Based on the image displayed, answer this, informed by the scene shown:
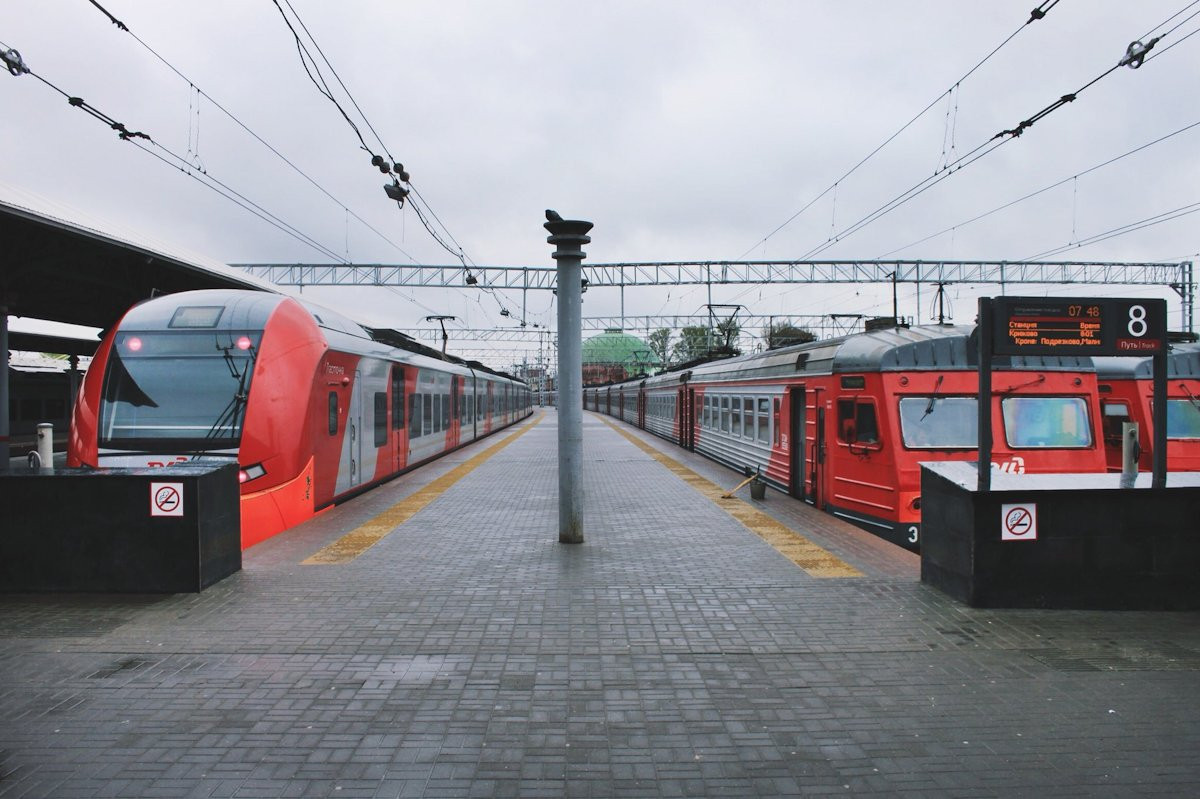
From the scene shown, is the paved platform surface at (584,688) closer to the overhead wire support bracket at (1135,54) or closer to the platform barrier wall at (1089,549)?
the platform barrier wall at (1089,549)

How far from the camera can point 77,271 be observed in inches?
657

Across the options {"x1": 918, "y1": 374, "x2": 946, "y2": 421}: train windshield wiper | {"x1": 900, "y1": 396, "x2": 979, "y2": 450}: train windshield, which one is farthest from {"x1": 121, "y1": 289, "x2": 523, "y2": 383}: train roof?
{"x1": 918, "y1": 374, "x2": 946, "y2": 421}: train windshield wiper

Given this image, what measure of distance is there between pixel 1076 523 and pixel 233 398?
8495 millimetres

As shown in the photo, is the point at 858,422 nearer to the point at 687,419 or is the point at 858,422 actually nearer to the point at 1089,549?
the point at 1089,549

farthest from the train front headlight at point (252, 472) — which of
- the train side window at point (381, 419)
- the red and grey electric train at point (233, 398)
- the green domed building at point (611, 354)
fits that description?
the green domed building at point (611, 354)

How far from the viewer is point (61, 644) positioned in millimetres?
5195

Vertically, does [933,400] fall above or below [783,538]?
above

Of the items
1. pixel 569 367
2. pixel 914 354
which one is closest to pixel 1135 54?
pixel 914 354

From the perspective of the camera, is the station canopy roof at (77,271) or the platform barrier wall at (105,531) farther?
the station canopy roof at (77,271)

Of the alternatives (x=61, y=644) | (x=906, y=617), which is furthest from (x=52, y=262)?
(x=906, y=617)

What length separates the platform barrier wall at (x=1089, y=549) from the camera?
19.6ft

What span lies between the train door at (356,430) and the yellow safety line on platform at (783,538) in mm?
5652

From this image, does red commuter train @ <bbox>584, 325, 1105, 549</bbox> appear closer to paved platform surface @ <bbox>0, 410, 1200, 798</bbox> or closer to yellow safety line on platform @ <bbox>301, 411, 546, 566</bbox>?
paved platform surface @ <bbox>0, 410, 1200, 798</bbox>

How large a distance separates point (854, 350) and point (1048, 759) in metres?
7.08
